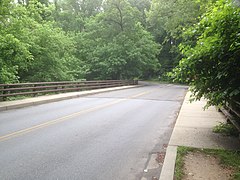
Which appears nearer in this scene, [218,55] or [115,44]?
[218,55]

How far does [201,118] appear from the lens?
9.70m

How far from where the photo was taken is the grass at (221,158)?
13.9ft

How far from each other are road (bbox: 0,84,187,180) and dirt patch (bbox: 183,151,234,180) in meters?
0.57

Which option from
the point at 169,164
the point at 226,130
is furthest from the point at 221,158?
the point at 226,130

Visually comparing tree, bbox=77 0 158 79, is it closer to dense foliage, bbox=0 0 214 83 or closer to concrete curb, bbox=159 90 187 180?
dense foliage, bbox=0 0 214 83

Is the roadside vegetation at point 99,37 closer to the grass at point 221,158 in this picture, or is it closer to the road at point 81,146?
the grass at point 221,158

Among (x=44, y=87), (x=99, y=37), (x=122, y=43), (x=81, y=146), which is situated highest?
(x=99, y=37)

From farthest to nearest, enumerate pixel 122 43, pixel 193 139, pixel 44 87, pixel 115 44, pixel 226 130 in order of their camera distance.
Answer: pixel 122 43, pixel 115 44, pixel 44 87, pixel 226 130, pixel 193 139

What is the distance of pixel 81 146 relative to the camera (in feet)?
19.7

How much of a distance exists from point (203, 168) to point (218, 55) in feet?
7.79

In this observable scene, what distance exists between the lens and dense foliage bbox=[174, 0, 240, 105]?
17.0 ft

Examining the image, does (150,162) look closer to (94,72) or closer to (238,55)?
(238,55)

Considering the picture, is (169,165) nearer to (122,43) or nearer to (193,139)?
(193,139)

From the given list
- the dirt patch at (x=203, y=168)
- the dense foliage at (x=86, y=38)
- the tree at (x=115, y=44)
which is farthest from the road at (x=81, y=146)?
the tree at (x=115, y=44)
